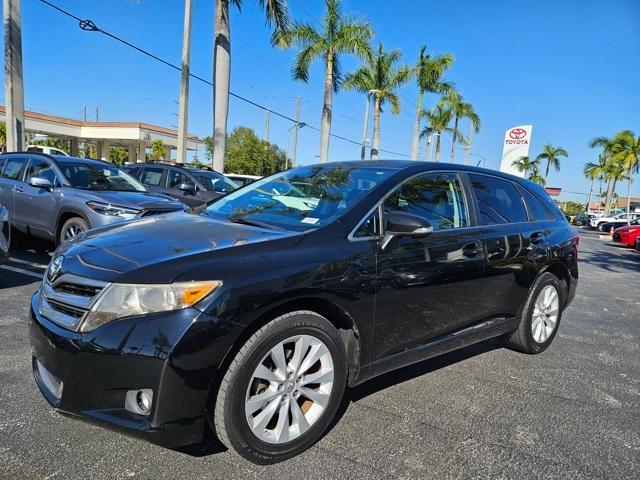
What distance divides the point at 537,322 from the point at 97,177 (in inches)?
253

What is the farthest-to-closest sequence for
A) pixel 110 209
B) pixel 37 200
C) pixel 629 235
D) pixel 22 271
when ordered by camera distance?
pixel 629 235, pixel 37 200, pixel 110 209, pixel 22 271

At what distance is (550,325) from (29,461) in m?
4.24

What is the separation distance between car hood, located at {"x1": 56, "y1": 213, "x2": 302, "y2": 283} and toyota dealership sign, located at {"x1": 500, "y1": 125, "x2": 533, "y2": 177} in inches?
1873

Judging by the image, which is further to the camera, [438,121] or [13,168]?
[438,121]

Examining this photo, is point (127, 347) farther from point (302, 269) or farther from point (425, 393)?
point (425, 393)

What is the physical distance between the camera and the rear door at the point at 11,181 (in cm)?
767

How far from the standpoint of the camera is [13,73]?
1415 cm

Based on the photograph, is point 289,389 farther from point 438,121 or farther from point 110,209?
point 438,121

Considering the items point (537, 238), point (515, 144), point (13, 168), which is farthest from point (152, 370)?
point (515, 144)

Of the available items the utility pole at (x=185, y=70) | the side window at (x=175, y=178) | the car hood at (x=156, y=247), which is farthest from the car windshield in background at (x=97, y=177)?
the utility pole at (x=185, y=70)

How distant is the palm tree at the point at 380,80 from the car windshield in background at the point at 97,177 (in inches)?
870

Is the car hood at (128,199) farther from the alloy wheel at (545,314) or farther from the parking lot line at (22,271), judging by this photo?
the alloy wheel at (545,314)

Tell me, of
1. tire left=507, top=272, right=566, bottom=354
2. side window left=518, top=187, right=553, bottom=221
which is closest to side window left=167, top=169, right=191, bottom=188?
side window left=518, top=187, right=553, bottom=221

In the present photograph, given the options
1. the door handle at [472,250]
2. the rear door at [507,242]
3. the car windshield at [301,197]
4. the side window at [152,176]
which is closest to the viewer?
the car windshield at [301,197]
